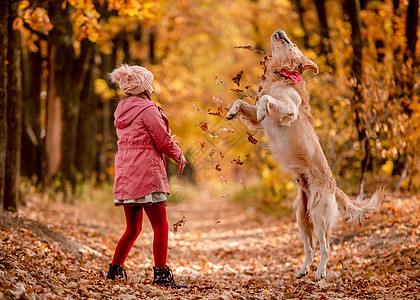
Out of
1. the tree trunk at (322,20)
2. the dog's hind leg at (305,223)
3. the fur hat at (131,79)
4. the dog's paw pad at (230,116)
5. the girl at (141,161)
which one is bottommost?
the dog's hind leg at (305,223)

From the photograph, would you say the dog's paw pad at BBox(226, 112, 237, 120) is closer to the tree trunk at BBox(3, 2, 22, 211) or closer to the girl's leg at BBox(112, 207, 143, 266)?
the girl's leg at BBox(112, 207, 143, 266)

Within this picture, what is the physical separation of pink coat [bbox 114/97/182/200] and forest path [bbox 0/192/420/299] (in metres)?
0.91

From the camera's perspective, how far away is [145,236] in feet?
30.5

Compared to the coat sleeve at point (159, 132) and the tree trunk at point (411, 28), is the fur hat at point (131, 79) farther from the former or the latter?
the tree trunk at point (411, 28)

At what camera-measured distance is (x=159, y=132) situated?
14.0 ft

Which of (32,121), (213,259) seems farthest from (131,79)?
(32,121)

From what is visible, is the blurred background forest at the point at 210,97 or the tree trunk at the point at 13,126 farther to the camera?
the tree trunk at the point at 13,126

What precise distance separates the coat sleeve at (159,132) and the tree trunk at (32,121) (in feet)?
27.9

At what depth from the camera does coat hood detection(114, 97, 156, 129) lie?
435cm

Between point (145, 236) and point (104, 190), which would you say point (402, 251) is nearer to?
point (145, 236)

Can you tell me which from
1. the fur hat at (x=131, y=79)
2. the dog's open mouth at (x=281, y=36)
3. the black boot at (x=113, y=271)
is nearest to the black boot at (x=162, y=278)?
the black boot at (x=113, y=271)

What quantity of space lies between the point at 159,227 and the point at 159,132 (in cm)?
94

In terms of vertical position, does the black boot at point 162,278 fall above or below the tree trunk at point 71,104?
below

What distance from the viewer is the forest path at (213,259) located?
13.8ft
